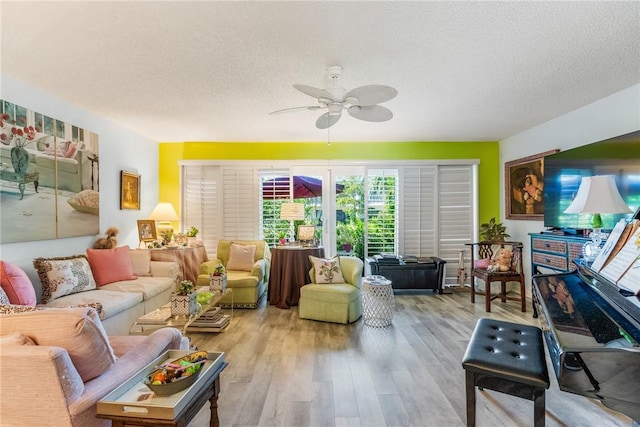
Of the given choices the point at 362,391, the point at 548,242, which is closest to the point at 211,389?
the point at 362,391

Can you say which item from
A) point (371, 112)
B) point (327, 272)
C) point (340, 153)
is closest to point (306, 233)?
point (327, 272)

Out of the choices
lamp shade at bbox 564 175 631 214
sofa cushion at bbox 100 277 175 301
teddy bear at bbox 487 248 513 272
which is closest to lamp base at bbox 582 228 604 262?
lamp shade at bbox 564 175 631 214

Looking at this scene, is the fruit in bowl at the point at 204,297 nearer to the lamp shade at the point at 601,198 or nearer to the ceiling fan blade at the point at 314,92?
the ceiling fan blade at the point at 314,92

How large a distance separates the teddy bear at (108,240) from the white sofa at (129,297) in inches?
9.9

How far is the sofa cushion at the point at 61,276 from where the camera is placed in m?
3.07

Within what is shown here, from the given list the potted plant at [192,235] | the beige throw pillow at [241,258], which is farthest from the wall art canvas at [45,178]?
the beige throw pillow at [241,258]

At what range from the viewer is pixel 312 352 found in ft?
9.91

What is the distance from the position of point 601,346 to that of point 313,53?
2.48m

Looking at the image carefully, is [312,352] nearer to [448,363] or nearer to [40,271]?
[448,363]

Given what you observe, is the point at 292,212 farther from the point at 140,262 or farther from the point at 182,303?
the point at 182,303

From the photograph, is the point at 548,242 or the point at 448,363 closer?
the point at 448,363

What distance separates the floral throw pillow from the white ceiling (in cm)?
194

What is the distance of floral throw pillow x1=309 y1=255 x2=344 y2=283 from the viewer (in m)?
4.11

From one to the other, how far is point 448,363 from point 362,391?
906 millimetres
